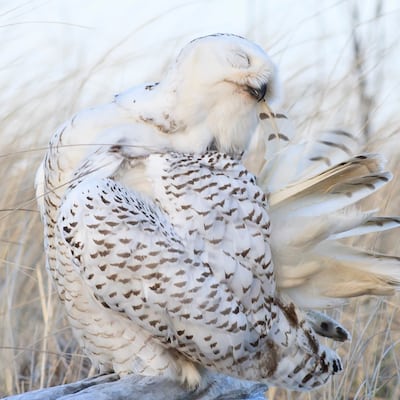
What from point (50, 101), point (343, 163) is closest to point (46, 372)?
point (50, 101)

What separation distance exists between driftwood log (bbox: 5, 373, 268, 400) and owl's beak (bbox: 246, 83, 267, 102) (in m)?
0.88

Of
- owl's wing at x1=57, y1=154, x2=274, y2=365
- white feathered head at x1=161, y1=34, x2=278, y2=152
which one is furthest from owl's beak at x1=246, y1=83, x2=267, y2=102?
owl's wing at x1=57, y1=154, x2=274, y2=365

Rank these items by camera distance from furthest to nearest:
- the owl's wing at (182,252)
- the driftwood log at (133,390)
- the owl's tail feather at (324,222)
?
1. the owl's tail feather at (324,222)
2. the driftwood log at (133,390)
3. the owl's wing at (182,252)

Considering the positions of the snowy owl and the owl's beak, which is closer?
the snowy owl

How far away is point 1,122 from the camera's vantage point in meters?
3.56

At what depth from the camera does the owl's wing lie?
8.48 ft

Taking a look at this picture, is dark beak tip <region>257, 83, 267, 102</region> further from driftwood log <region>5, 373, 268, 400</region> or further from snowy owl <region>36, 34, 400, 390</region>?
driftwood log <region>5, 373, 268, 400</region>

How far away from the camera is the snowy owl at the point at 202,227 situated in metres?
2.62

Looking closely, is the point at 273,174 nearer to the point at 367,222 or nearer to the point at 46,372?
the point at 367,222

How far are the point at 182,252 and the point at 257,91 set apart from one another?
1.78 ft

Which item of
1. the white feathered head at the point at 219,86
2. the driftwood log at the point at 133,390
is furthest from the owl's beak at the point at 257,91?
the driftwood log at the point at 133,390

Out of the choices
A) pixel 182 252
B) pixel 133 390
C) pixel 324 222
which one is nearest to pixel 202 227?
pixel 182 252

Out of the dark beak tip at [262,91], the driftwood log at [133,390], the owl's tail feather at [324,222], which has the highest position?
the dark beak tip at [262,91]

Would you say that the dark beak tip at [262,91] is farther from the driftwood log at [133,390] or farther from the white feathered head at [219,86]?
the driftwood log at [133,390]
